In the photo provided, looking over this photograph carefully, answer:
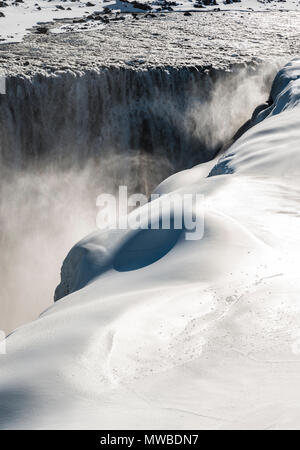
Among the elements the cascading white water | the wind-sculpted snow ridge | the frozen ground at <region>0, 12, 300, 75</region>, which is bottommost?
the wind-sculpted snow ridge

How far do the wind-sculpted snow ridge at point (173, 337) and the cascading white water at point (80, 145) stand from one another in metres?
4.68

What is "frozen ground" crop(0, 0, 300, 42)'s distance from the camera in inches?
545

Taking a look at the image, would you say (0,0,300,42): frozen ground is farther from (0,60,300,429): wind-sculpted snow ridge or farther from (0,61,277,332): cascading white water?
(0,60,300,429): wind-sculpted snow ridge

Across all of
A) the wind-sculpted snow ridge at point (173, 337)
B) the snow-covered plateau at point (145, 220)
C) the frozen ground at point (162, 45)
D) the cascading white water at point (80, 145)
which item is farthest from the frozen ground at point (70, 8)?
the wind-sculpted snow ridge at point (173, 337)

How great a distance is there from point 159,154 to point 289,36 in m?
6.80

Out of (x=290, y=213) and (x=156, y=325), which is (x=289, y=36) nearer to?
(x=290, y=213)

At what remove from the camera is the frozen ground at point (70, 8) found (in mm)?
13839

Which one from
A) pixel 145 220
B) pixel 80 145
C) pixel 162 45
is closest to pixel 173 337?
pixel 145 220

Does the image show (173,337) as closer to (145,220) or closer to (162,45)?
(145,220)

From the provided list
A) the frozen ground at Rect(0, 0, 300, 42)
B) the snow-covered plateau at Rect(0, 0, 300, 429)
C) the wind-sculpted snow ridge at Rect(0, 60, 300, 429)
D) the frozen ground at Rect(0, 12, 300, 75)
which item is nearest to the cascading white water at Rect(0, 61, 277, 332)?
the snow-covered plateau at Rect(0, 0, 300, 429)

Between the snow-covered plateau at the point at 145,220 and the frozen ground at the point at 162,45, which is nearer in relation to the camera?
the snow-covered plateau at the point at 145,220

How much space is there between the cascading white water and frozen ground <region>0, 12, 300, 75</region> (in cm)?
→ 47

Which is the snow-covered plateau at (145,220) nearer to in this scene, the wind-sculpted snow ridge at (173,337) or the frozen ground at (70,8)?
the wind-sculpted snow ridge at (173,337)

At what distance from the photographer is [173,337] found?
9.15 ft
